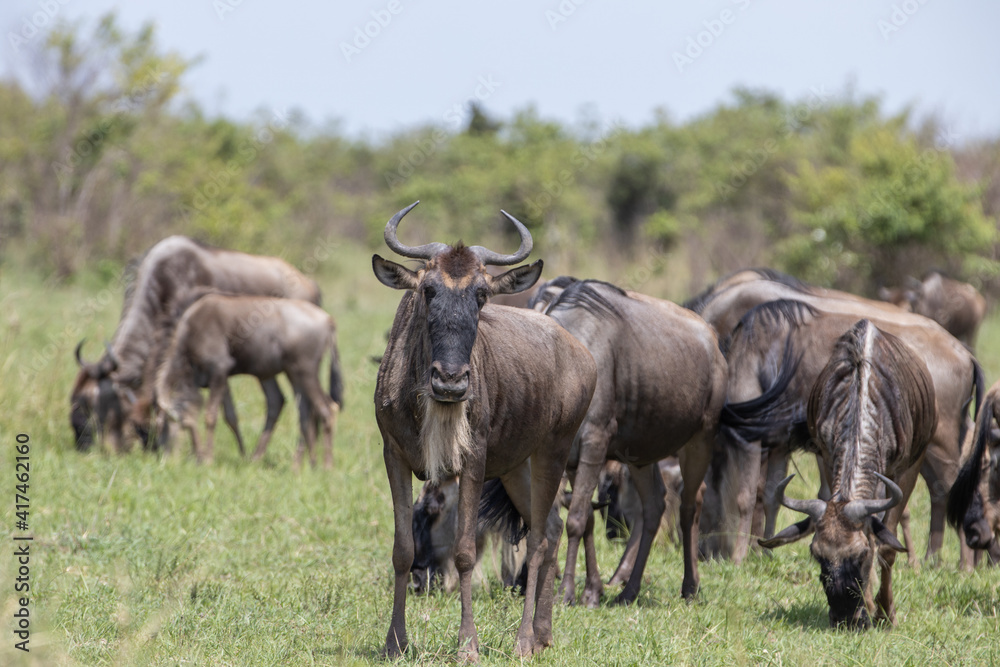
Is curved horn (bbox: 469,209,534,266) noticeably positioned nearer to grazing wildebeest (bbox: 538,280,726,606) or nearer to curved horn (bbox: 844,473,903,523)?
grazing wildebeest (bbox: 538,280,726,606)

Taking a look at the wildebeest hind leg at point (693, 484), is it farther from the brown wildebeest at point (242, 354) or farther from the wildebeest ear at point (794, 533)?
the brown wildebeest at point (242, 354)

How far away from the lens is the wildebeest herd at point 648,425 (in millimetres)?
4457

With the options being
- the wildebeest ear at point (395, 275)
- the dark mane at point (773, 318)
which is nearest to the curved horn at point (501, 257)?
the wildebeest ear at point (395, 275)

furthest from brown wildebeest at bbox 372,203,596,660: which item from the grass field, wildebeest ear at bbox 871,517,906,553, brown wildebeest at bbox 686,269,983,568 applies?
brown wildebeest at bbox 686,269,983,568

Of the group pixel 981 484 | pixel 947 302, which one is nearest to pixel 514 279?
pixel 981 484

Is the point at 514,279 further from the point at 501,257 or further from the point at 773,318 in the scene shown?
the point at 773,318

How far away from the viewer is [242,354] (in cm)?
1024

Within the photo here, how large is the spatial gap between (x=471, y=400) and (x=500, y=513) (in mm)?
1457

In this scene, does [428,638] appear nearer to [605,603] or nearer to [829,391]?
[605,603]

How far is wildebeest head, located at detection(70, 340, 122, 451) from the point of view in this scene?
980 cm

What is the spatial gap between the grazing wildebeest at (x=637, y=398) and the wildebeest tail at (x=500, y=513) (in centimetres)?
32

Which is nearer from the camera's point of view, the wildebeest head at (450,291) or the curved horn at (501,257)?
the wildebeest head at (450,291)

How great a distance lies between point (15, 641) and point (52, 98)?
19.2 m

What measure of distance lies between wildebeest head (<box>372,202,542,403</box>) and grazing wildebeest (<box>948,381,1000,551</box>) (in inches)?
126
